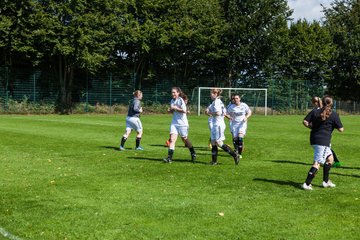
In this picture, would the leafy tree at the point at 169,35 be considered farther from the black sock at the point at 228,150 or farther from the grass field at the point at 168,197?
the black sock at the point at 228,150

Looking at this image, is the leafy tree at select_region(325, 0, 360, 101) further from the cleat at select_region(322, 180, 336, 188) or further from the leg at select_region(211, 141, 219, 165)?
the cleat at select_region(322, 180, 336, 188)

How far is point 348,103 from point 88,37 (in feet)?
106

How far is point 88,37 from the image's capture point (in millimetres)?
39938

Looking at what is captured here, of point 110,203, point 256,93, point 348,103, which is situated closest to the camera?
point 110,203

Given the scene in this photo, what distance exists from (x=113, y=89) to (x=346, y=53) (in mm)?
27058

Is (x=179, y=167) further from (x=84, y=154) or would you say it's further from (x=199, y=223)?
(x=199, y=223)

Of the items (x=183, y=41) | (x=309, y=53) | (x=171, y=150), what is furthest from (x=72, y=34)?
(x=171, y=150)

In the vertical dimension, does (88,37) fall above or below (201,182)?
above

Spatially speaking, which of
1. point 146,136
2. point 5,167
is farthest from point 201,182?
point 146,136

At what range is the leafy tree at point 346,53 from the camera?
184ft

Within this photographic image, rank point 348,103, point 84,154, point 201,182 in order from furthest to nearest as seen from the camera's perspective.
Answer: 1. point 348,103
2. point 84,154
3. point 201,182

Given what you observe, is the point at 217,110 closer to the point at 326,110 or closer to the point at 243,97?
the point at 326,110

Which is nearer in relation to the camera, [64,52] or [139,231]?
[139,231]

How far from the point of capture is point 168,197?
27.7 feet
